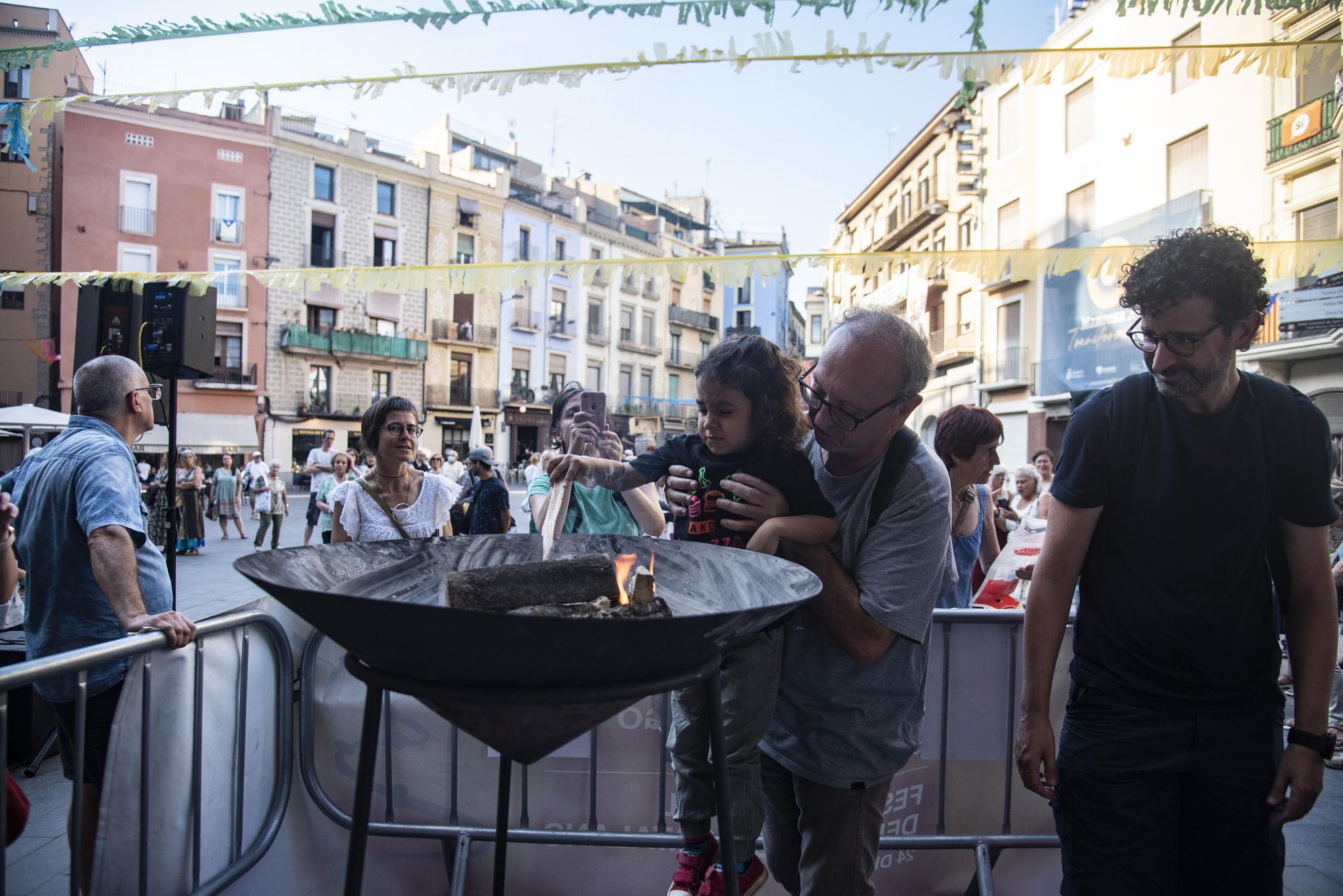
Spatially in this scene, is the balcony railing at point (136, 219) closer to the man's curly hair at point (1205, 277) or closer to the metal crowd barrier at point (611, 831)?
the metal crowd barrier at point (611, 831)

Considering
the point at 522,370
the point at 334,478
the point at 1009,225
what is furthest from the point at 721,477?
the point at 522,370

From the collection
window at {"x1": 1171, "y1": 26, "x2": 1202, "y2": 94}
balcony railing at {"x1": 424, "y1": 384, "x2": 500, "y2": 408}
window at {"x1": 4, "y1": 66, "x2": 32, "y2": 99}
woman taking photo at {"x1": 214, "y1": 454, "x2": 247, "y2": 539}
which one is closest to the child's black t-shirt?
woman taking photo at {"x1": 214, "y1": 454, "x2": 247, "y2": 539}

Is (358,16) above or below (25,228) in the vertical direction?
below

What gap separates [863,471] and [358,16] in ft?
10.6

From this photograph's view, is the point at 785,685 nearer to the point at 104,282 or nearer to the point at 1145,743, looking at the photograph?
the point at 1145,743

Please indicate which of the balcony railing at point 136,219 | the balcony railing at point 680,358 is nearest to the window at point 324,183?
the balcony railing at point 136,219

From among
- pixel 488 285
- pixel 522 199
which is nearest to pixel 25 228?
pixel 522 199

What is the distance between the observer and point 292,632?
9.07ft

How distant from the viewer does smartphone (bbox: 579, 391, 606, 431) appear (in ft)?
8.09

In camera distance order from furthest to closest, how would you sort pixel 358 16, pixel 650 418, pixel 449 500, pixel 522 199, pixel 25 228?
pixel 650 418 < pixel 522 199 < pixel 25 228 < pixel 449 500 < pixel 358 16

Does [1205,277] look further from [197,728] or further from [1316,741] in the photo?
[197,728]

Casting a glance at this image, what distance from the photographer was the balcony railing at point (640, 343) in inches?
1677

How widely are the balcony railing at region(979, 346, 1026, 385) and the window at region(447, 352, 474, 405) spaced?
22.5 metres

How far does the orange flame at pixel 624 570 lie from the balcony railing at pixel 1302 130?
18204 mm
